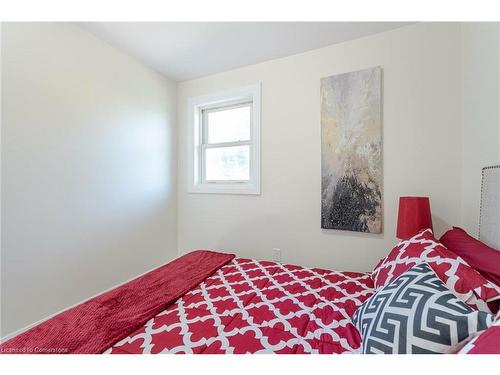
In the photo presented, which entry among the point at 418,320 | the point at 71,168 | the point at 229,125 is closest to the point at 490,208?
the point at 418,320

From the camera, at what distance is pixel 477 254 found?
997mm

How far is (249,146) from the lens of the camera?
8.40 ft

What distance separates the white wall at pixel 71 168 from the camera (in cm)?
146

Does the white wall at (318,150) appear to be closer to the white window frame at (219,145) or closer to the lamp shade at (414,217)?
the white window frame at (219,145)

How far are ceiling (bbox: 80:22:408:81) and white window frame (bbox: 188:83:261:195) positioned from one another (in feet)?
1.12

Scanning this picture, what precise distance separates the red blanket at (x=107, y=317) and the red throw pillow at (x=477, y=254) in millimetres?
1415

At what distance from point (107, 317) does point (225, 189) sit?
172cm

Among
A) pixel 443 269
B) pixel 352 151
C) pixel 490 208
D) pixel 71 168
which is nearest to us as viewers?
pixel 443 269

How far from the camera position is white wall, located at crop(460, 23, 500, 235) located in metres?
1.20

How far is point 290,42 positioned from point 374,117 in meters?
1.04

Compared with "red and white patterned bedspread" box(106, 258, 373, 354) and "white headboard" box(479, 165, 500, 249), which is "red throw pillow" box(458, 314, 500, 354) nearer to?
"red and white patterned bedspread" box(106, 258, 373, 354)

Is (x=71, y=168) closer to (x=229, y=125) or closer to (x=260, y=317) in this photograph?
(x=229, y=125)

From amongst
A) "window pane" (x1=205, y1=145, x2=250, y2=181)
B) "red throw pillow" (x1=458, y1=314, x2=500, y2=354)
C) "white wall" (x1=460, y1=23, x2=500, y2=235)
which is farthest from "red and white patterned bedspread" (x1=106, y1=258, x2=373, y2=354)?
"window pane" (x1=205, y1=145, x2=250, y2=181)
